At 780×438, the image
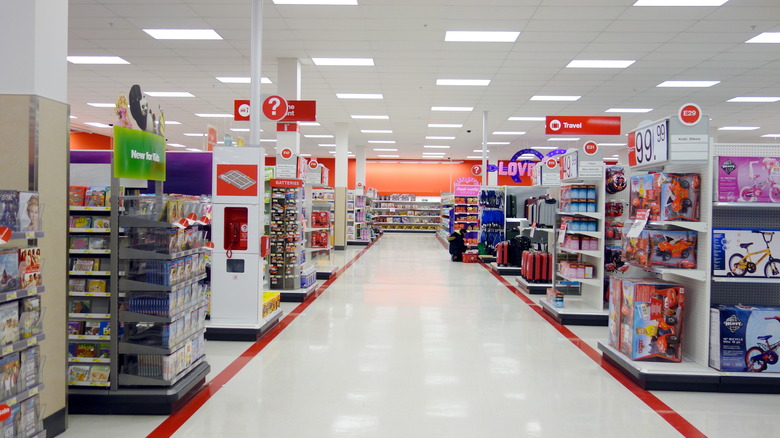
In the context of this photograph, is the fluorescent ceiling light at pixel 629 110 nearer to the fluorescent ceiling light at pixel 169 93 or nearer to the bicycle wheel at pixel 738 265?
the bicycle wheel at pixel 738 265

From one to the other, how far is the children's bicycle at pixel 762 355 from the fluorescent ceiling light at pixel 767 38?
5.63 m

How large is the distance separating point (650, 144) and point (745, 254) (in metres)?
1.15

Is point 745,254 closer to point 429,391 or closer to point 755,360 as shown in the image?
point 755,360

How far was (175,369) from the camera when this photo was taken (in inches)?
141

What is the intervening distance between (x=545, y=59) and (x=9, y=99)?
319 inches

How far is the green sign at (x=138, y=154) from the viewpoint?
342cm

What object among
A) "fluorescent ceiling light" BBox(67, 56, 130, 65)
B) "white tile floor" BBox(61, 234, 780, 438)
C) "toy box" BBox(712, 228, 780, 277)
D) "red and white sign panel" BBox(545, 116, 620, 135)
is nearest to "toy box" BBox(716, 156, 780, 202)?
"toy box" BBox(712, 228, 780, 277)

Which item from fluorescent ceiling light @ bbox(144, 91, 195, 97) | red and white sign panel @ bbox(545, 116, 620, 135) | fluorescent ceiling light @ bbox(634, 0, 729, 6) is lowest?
red and white sign panel @ bbox(545, 116, 620, 135)

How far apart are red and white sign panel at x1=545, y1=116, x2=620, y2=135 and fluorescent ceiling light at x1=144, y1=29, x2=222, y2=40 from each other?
20.3 ft

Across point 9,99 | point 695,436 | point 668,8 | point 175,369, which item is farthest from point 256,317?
point 668,8

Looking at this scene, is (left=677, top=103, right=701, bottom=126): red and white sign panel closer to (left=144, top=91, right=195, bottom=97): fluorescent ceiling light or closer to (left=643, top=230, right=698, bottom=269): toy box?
(left=643, top=230, right=698, bottom=269): toy box

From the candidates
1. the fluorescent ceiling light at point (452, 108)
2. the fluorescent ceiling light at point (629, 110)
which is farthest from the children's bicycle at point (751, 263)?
the fluorescent ceiling light at point (629, 110)

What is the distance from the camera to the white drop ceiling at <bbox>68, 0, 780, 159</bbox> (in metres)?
6.90

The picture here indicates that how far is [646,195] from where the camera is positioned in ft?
14.7
